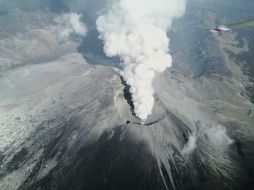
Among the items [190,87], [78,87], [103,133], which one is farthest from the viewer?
[190,87]

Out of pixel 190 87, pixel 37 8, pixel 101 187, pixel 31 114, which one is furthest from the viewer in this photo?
pixel 37 8

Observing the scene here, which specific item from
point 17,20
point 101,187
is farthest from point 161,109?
point 17,20

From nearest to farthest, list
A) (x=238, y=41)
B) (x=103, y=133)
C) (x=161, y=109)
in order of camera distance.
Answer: (x=103, y=133), (x=161, y=109), (x=238, y=41)

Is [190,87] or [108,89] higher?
[108,89]

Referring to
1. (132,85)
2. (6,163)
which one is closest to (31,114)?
(6,163)

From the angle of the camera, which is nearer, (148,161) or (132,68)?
(148,161)

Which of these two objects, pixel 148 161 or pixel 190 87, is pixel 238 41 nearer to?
pixel 190 87

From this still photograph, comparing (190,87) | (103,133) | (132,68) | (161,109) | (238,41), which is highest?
(132,68)

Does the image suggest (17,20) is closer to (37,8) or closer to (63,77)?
(37,8)

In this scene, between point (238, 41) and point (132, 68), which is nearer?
point (132, 68)
